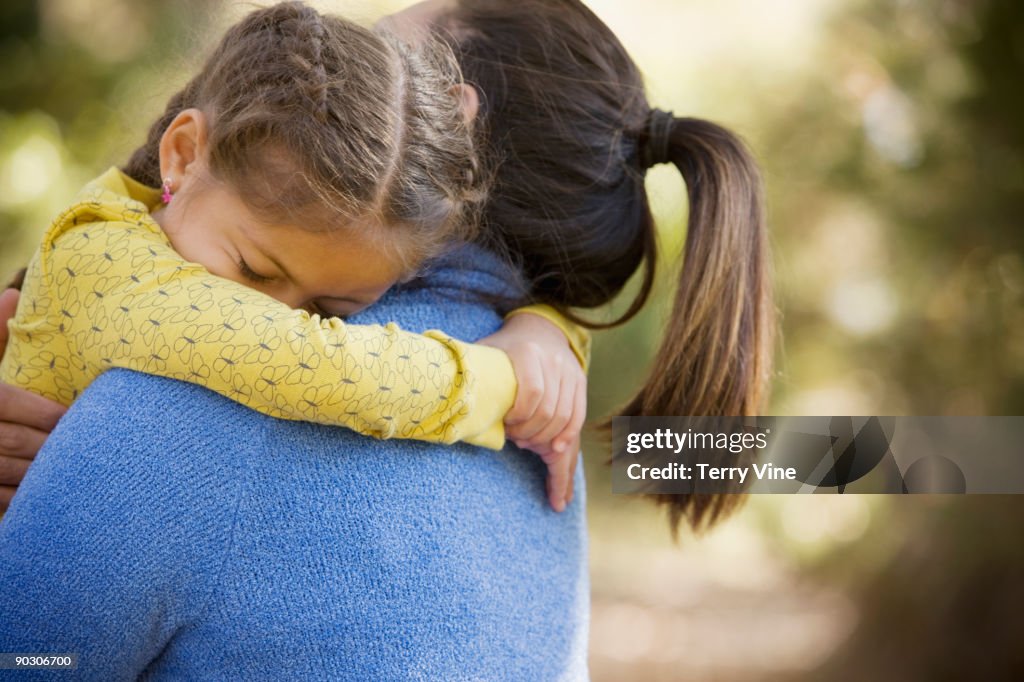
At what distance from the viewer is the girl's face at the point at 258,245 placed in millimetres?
1164

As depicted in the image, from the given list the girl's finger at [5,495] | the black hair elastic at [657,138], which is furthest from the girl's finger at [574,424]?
the girl's finger at [5,495]

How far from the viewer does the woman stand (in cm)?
96

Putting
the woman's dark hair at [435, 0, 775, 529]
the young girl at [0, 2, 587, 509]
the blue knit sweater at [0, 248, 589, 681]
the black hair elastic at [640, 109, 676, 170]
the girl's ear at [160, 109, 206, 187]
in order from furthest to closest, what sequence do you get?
1. the black hair elastic at [640, 109, 676, 170]
2. the woman's dark hair at [435, 0, 775, 529]
3. the girl's ear at [160, 109, 206, 187]
4. the young girl at [0, 2, 587, 509]
5. the blue knit sweater at [0, 248, 589, 681]

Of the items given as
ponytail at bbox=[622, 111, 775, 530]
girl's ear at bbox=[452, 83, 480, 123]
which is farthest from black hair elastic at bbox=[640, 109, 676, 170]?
girl's ear at bbox=[452, 83, 480, 123]

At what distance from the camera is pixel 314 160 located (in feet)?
3.69

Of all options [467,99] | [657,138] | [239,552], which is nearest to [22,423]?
[239,552]

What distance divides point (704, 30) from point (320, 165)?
3.84 meters

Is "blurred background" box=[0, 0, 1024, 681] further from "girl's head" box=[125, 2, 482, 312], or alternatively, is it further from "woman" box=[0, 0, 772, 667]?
"girl's head" box=[125, 2, 482, 312]

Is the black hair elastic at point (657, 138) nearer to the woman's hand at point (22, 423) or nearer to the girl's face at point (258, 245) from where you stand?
the girl's face at point (258, 245)

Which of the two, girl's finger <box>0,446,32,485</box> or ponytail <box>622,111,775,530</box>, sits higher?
ponytail <box>622,111,775,530</box>

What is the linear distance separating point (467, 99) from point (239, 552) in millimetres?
643

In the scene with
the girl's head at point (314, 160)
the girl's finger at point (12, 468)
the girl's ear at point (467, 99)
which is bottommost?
the girl's finger at point (12, 468)

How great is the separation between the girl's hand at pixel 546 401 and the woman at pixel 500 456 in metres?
0.03

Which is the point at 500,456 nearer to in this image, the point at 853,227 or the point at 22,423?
the point at 22,423
